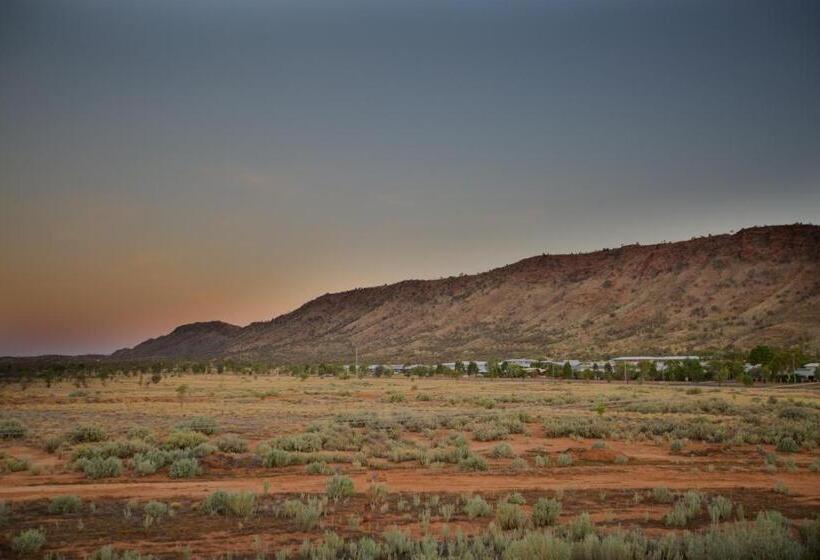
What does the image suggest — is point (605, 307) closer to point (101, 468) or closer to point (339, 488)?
point (339, 488)

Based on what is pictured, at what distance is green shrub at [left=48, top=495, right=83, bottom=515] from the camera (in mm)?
11781

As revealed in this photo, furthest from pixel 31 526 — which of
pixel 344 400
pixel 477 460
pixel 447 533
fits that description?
pixel 344 400

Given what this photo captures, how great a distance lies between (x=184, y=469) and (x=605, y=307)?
10934 cm

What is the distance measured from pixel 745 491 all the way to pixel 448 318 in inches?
5164

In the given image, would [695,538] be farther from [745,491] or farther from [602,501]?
[745,491]

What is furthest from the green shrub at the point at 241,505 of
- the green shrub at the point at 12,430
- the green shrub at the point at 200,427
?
the green shrub at the point at 12,430

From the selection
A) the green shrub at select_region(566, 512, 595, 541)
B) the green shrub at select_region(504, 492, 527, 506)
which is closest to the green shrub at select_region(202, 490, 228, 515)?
the green shrub at select_region(504, 492, 527, 506)

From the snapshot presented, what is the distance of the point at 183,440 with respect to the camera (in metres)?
20.0

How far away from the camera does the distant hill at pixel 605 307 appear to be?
9062 centimetres

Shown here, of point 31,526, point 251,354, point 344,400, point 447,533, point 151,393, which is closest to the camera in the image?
point 447,533

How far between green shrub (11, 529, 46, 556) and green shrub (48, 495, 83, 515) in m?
2.42

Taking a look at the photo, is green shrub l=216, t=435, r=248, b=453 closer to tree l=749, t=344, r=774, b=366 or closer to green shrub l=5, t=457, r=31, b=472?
green shrub l=5, t=457, r=31, b=472

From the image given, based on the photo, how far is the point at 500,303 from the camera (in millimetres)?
140250

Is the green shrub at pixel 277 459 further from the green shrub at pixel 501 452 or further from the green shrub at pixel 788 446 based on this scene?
the green shrub at pixel 788 446
